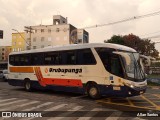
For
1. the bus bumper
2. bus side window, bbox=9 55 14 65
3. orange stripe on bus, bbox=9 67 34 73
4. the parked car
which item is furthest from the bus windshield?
the parked car

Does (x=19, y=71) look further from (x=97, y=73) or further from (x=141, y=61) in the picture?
(x=141, y=61)

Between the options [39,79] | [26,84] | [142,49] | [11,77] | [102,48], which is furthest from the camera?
[142,49]

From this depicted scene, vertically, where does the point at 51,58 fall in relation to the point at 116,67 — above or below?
above

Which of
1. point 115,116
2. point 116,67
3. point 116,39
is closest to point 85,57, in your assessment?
point 116,67

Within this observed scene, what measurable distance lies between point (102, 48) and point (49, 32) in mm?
78009

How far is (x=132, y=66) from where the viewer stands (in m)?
14.9

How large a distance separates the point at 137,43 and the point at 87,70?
6234cm

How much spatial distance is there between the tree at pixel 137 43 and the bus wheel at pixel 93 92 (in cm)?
5388

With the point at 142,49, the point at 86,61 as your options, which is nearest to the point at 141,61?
the point at 86,61

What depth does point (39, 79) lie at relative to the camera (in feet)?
67.3

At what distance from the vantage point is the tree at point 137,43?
231 ft

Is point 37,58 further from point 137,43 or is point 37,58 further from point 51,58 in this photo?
point 137,43

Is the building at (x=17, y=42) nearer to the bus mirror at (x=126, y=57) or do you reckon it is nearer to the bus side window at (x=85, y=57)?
the bus side window at (x=85, y=57)

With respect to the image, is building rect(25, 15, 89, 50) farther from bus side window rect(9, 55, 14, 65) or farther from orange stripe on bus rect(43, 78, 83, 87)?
orange stripe on bus rect(43, 78, 83, 87)
